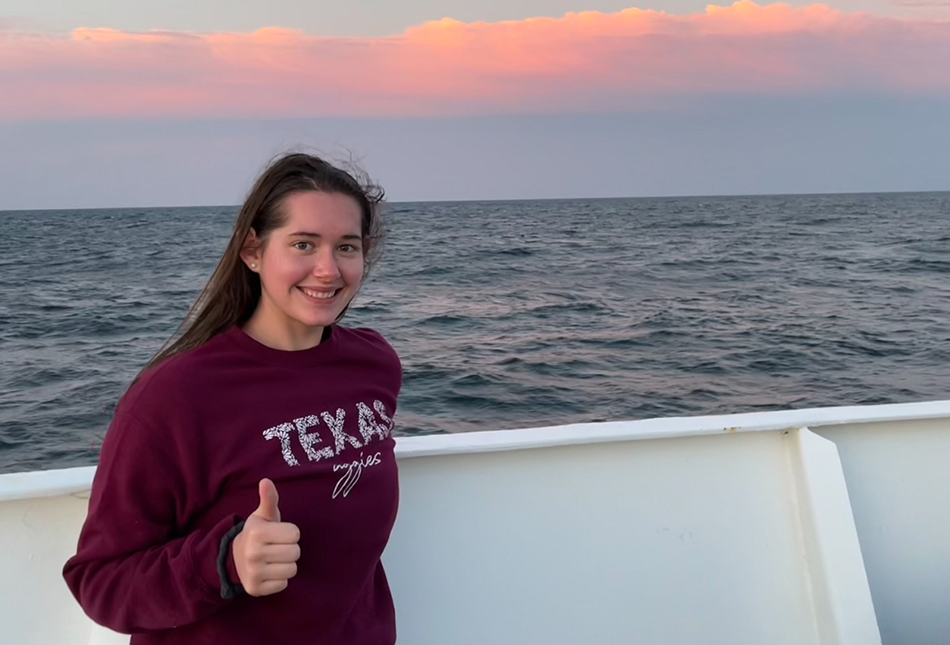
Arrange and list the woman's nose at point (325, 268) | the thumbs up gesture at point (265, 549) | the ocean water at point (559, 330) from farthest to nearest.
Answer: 1. the ocean water at point (559, 330)
2. the woman's nose at point (325, 268)
3. the thumbs up gesture at point (265, 549)

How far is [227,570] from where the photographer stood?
1026 mm

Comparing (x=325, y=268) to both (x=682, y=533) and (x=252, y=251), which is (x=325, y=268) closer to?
(x=252, y=251)

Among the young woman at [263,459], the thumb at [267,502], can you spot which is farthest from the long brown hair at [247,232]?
the thumb at [267,502]

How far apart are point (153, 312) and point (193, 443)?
16383 mm

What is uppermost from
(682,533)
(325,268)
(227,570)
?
(325,268)

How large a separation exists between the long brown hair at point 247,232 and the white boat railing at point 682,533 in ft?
2.07

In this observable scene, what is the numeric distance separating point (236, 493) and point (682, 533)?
1213 mm

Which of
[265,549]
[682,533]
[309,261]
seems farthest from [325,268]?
[682,533]

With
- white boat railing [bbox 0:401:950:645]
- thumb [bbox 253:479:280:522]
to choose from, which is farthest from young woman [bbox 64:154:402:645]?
white boat railing [bbox 0:401:950:645]

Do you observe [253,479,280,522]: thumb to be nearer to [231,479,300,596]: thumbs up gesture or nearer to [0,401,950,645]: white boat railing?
[231,479,300,596]: thumbs up gesture

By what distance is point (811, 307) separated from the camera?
16.9m

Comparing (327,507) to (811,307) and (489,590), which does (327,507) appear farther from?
(811,307)

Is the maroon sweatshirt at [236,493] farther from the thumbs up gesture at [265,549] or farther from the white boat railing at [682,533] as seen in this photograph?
the white boat railing at [682,533]

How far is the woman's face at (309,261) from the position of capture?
1251 millimetres
